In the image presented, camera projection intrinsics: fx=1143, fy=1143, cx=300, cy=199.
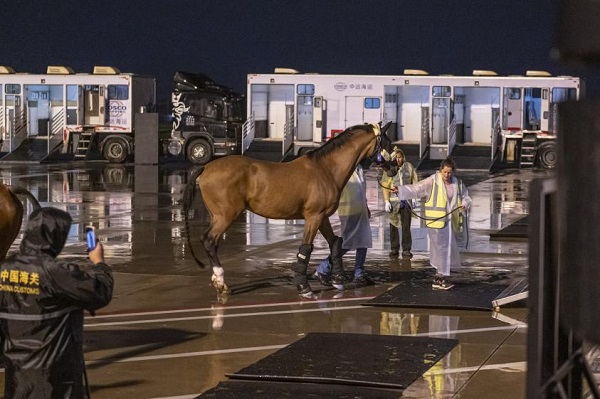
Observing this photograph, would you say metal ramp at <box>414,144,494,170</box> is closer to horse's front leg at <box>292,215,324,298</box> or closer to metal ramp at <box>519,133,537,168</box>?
metal ramp at <box>519,133,537,168</box>

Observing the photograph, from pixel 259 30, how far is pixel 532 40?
41.1ft

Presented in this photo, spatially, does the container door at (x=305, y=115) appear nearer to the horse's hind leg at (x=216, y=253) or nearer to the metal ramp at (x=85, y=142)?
the metal ramp at (x=85, y=142)

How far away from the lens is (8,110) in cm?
4178

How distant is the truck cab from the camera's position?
3875 centimetres

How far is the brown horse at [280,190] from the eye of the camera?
41.4 feet

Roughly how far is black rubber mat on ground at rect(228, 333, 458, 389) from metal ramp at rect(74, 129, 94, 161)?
30859 mm

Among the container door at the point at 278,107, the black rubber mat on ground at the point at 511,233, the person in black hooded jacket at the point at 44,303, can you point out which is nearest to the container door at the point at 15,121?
the container door at the point at 278,107

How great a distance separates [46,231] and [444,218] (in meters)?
7.72

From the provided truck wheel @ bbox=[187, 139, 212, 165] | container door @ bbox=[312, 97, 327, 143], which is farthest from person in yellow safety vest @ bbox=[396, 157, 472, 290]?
truck wheel @ bbox=[187, 139, 212, 165]

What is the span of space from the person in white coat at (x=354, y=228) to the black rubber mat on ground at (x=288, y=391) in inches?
206

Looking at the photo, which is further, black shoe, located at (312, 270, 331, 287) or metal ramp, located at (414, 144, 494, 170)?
metal ramp, located at (414, 144, 494, 170)

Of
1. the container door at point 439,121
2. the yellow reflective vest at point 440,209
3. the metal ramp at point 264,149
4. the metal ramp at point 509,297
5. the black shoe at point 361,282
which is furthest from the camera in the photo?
the metal ramp at point 264,149

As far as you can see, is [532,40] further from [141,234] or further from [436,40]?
[141,234]

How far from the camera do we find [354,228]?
1350 cm
